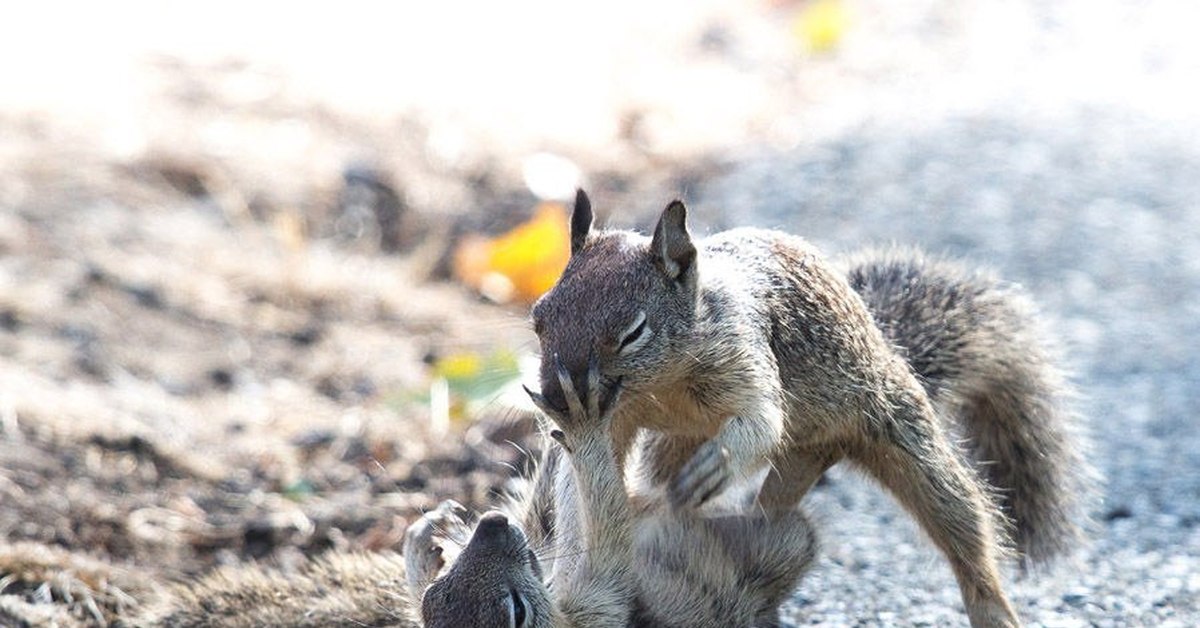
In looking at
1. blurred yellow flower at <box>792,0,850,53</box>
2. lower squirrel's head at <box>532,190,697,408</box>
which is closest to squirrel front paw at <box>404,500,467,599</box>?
lower squirrel's head at <box>532,190,697,408</box>

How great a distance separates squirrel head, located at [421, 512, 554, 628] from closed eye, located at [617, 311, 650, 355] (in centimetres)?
47

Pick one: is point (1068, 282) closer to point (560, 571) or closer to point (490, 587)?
point (560, 571)

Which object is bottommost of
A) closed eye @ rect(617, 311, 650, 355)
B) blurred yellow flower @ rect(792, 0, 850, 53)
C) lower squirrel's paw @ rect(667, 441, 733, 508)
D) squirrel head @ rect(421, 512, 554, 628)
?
blurred yellow flower @ rect(792, 0, 850, 53)

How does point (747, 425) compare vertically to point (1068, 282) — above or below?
above

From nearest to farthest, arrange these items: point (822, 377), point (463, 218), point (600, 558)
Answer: point (600, 558), point (822, 377), point (463, 218)

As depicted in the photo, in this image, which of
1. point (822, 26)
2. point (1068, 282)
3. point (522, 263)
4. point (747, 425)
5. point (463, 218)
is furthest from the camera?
point (822, 26)

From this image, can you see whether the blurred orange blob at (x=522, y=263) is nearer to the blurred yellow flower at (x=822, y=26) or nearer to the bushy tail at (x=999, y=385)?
the bushy tail at (x=999, y=385)

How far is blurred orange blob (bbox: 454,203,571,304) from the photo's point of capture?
7.78 metres

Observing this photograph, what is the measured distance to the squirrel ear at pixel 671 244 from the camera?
165 inches

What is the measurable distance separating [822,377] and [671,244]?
1.94 feet

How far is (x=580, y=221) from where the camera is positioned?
4.32m

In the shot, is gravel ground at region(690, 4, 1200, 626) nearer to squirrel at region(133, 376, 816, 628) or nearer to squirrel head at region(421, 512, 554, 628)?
squirrel at region(133, 376, 816, 628)

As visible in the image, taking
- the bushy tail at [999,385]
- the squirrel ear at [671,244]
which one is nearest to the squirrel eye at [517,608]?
the squirrel ear at [671,244]

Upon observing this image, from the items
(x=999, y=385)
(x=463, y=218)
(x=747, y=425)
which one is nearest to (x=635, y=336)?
(x=747, y=425)
